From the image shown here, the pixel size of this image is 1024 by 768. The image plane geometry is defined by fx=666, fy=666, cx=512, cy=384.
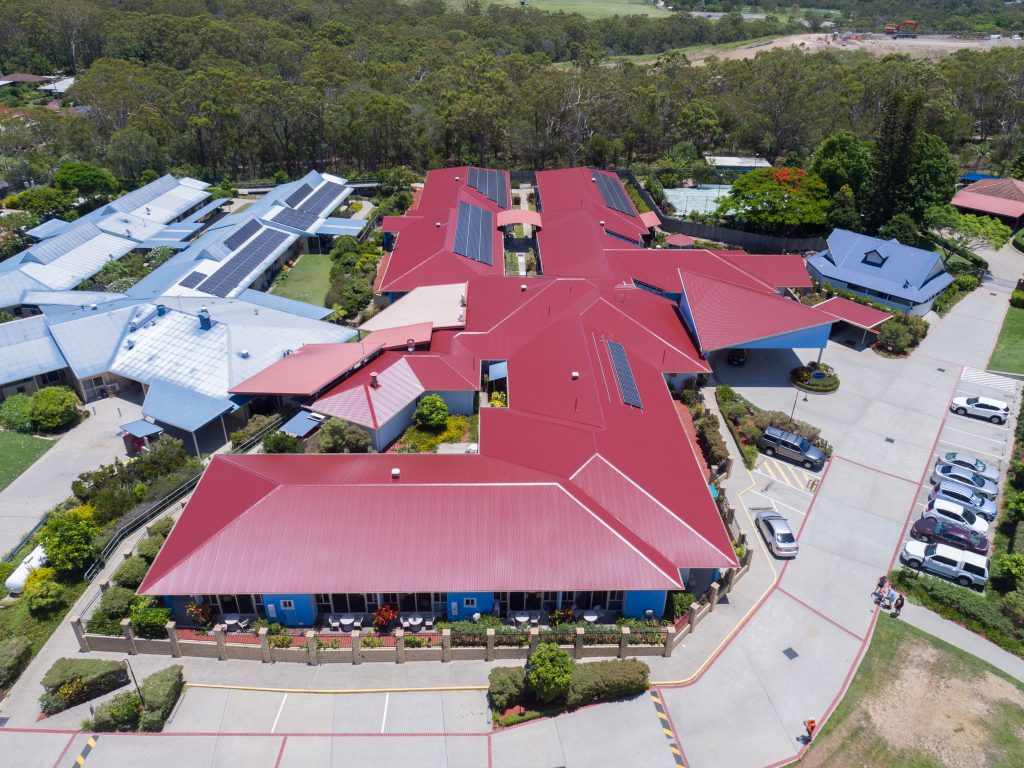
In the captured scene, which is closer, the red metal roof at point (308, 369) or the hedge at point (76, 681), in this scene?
the hedge at point (76, 681)

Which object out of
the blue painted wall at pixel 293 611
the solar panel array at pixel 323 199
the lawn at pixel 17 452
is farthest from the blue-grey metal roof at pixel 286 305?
the blue painted wall at pixel 293 611

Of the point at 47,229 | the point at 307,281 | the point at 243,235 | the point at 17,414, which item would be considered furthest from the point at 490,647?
the point at 47,229

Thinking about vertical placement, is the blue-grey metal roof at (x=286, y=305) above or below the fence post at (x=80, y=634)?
above

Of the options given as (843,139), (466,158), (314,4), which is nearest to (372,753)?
(843,139)

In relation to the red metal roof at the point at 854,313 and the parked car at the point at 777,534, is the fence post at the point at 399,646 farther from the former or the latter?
the red metal roof at the point at 854,313

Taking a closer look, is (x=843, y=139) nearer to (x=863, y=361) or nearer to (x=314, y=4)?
(x=863, y=361)

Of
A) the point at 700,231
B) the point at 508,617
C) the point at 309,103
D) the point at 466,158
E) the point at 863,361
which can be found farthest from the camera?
the point at 466,158
